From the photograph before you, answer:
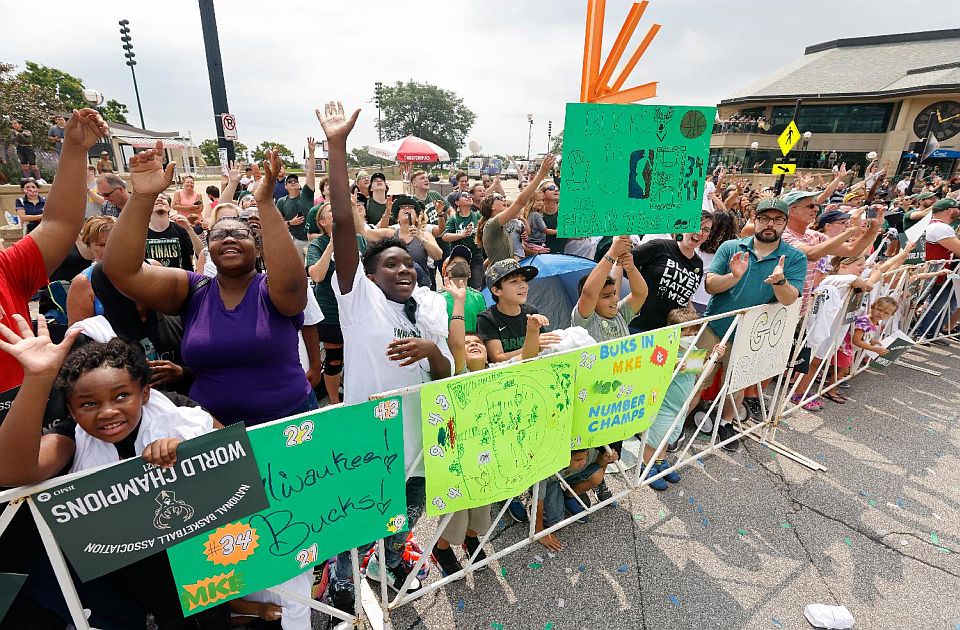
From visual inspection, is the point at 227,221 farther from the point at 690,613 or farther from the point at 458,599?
the point at 690,613

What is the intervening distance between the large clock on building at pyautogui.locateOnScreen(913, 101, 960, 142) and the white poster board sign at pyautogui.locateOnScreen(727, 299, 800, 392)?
154 ft

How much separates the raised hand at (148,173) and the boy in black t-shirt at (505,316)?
6.10 feet

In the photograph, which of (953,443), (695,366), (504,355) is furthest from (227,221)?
(953,443)

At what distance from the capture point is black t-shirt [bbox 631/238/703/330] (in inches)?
156

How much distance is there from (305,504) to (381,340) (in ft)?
2.73

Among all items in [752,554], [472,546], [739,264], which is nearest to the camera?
[472,546]

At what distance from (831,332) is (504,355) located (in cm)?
400

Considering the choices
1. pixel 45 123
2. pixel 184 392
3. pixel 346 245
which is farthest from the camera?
pixel 45 123

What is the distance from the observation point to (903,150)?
38000mm

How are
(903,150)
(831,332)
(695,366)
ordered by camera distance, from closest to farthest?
(695,366) < (831,332) < (903,150)

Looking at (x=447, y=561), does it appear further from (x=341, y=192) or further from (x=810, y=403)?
(x=810, y=403)

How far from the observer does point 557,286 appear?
17.2 feet

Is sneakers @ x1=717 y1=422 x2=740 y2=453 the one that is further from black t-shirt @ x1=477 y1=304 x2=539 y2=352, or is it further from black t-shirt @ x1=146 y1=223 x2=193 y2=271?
black t-shirt @ x1=146 y1=223 x2=193 y2=271

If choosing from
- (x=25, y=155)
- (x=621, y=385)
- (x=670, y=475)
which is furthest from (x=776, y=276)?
(x=25, y=155)
